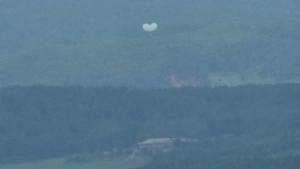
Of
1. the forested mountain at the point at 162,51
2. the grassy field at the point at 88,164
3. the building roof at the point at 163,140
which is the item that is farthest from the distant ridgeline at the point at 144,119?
the forested mountain at the point at 162,51

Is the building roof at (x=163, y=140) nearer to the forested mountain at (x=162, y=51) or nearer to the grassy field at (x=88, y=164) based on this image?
the grassy field at (x=88, y=164)

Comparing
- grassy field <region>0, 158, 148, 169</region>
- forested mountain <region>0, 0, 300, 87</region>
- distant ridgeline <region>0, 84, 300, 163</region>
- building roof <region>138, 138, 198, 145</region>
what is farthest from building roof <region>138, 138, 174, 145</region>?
forested mountain <region>0, 0, 300, 87</region>

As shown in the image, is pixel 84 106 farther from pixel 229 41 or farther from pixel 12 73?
pixel 229 41

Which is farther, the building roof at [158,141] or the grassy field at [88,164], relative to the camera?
the building roof at [158,141]

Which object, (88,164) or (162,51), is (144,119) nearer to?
(88,164)

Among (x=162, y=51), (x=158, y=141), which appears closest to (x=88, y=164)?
(x=158, y=141)

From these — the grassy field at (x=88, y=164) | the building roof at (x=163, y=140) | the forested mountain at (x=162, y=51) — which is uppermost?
the forested mountain at (x=162, y=51)

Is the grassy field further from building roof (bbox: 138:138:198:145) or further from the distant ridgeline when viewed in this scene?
building roof (bbox: 138:138:198:145)
